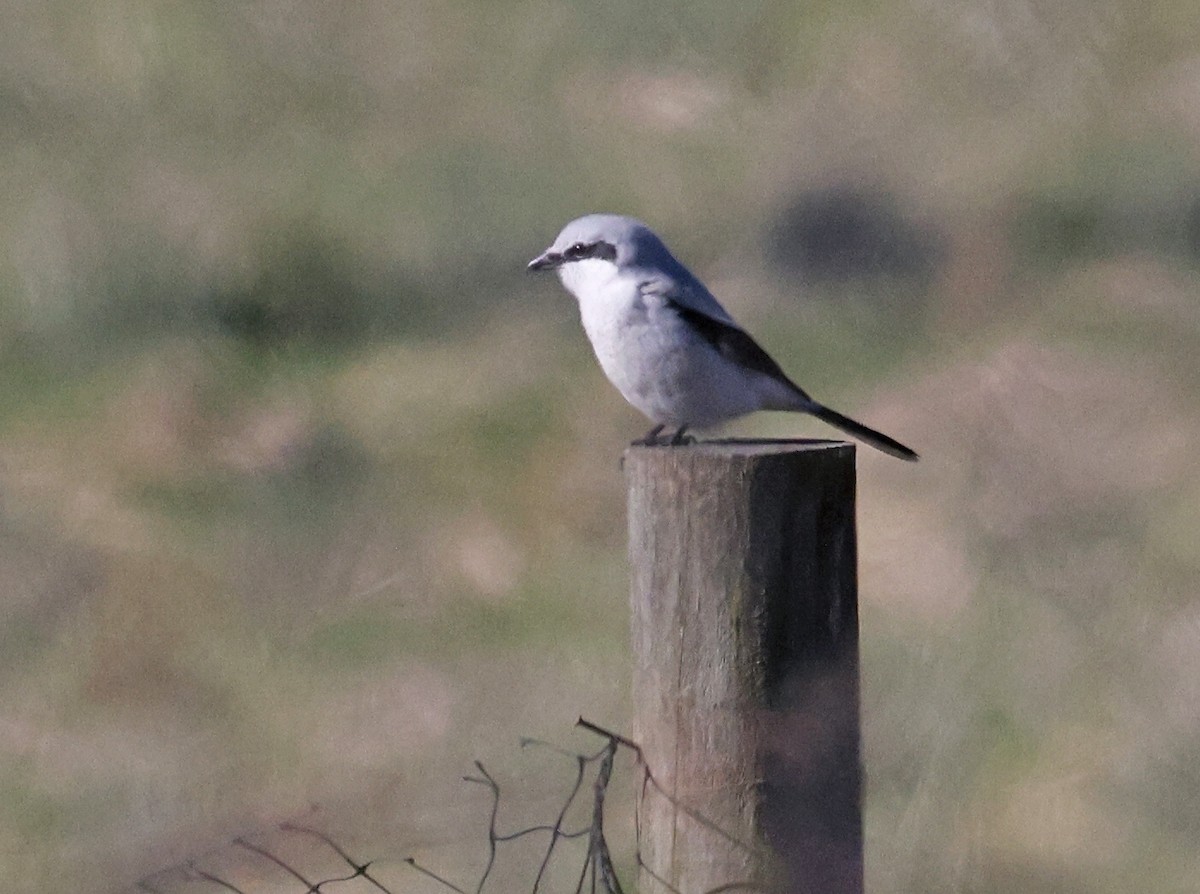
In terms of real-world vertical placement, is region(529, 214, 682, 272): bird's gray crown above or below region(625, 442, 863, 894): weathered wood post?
above

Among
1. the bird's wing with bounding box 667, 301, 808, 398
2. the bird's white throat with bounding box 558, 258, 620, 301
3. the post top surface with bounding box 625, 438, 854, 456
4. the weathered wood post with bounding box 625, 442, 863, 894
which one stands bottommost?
the weathered wood post with bounding box 625, 442, 863, 894

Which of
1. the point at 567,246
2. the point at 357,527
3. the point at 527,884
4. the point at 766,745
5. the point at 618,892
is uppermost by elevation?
the point at 567,246

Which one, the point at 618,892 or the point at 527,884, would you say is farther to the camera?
the point at 527,884

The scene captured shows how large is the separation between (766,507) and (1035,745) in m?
3.34

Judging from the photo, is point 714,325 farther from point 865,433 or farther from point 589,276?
point 865,433

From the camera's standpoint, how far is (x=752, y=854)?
212 cm

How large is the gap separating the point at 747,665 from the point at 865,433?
1.74 metres

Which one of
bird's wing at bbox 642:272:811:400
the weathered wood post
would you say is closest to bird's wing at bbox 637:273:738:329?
bird's wing at bbox 642:272:811:400

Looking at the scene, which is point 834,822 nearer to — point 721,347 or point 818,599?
point 818,599

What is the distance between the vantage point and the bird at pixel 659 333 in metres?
3.54

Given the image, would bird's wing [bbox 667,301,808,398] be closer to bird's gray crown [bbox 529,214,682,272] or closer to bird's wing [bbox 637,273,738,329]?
bird's wing [bbox 637,273,738,329]

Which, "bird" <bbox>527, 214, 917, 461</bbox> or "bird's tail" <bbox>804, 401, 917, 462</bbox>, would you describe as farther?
"bird's tail" <bbox>804, 401, 917, 462</bbox>

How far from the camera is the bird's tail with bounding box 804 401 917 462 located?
3.66 metres

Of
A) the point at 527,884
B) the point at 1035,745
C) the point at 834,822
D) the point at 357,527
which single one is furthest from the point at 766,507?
the point at 357,527
